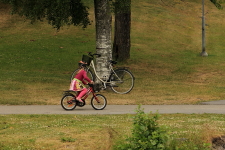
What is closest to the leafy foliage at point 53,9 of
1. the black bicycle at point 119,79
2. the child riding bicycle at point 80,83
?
the black bicycle at point 119,79

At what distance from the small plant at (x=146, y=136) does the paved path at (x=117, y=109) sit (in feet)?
18.4

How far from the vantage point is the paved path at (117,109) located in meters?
13.0

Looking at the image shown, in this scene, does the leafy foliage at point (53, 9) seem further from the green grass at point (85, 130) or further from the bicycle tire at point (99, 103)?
the green grass at point (85, 130)

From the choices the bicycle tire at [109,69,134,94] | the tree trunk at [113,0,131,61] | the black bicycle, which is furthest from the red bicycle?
the tree trunk at [113,0,131,61]

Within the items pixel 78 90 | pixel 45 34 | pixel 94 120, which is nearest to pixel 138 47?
pixel 45 34

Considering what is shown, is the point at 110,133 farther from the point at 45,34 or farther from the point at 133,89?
the point at 45,34

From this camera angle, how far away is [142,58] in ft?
96.6

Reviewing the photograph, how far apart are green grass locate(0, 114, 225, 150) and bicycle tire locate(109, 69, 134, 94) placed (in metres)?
5.81

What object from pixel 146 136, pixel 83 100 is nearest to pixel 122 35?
pixel 83 100

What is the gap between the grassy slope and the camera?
17234 mm

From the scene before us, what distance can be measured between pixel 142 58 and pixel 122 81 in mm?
12046

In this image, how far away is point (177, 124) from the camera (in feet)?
33.5

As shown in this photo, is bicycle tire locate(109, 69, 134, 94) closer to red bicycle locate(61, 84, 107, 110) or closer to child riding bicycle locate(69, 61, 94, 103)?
red bicycle locate(61, 84, 107, 110)

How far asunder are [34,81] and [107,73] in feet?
13.3
